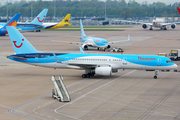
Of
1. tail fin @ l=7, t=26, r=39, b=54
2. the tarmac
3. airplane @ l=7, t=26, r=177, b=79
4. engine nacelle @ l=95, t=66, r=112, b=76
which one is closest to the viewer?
the tarmac

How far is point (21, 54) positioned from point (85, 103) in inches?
723

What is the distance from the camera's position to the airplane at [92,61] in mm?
44094

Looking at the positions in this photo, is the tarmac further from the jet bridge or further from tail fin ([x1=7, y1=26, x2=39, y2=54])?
tail fin ([x1=7, y1=26, x2=39, y2=54])

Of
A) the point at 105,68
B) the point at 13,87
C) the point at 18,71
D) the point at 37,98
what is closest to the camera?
the point at 37,98

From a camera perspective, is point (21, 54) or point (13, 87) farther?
point (21, 54)

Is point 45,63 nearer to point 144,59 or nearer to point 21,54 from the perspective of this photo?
point 21,54

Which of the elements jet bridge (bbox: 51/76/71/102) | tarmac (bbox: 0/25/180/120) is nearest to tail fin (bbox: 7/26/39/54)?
tarmac (bbox: 0/25/180/120)

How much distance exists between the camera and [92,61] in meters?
44.8

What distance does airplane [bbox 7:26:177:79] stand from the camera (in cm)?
4409

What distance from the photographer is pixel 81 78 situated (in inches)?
1791

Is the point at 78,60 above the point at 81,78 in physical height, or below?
above

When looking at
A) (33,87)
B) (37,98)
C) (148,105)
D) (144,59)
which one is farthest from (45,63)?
(148,105)

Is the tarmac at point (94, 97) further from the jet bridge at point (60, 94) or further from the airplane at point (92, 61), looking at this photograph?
the airplane at point (92, 61)

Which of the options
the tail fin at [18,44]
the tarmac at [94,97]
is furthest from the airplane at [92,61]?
the tarmac at [94,97]
